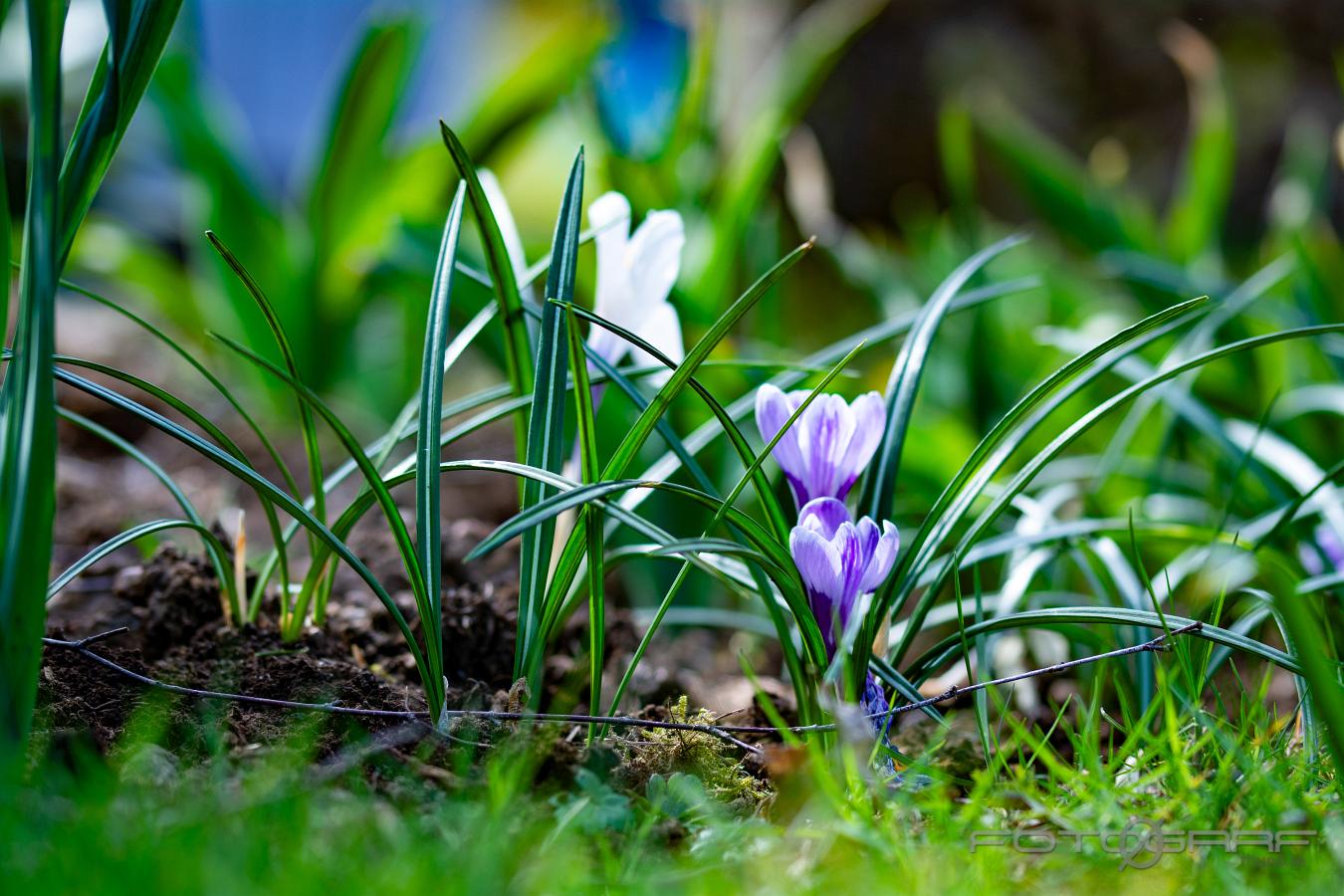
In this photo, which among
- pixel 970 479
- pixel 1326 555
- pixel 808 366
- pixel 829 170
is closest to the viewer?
pixel 970 479

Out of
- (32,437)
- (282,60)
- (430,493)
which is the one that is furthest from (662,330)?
(282,60)

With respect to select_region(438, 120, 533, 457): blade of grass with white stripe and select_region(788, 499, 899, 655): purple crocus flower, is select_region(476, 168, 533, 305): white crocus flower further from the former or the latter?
select_region(788, 499, 899, 655): purple crocus flower

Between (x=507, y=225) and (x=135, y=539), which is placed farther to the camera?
(x=507, y=225)

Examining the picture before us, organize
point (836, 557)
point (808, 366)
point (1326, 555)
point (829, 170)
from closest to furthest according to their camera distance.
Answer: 1. point (836, 557)
2. point (808, 366)
3. point (1326, 555)
4. point (829, 170)

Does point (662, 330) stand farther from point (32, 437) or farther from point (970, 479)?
point (32, 437)

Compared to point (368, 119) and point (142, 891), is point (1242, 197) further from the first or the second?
point (142, 891)

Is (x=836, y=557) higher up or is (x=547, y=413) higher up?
(x=547, y=413)
